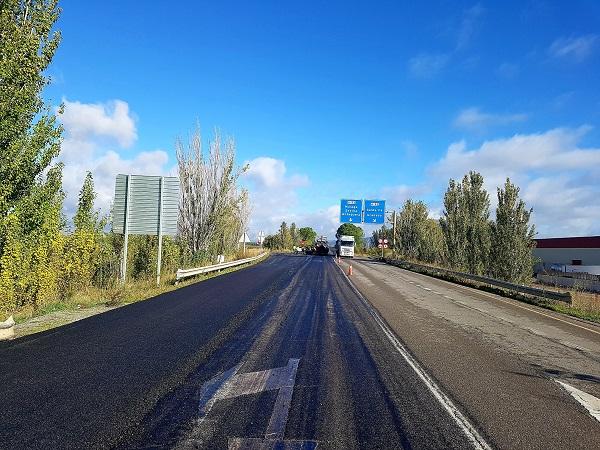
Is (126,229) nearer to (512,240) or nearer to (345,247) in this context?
(512,240)

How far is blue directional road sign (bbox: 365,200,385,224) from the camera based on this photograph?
192 feet

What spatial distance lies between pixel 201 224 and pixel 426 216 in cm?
3880

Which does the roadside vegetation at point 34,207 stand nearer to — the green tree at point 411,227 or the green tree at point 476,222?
the green tree at point 476,222

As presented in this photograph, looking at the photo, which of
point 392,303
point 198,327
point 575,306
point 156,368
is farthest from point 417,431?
point 575,306

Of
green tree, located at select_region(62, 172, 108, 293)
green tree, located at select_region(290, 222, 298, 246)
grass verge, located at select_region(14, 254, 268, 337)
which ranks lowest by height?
grass verge, located at select_region(14, 254, 268, 337)

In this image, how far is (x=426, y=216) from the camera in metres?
60.5

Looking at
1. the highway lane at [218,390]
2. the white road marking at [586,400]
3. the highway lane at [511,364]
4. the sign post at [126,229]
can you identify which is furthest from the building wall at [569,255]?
the white road marking at [586,400]

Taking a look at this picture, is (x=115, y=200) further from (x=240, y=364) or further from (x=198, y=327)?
(x=240, y=364)

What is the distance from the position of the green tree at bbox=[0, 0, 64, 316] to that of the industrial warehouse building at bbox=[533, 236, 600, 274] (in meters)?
56.6

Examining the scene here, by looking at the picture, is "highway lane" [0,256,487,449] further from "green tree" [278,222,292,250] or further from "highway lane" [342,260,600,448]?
"green tree" [278,222,292,250]

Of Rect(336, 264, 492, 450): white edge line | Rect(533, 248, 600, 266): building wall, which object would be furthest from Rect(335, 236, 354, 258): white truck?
Rect(336, 264, 492, 450): white edge line

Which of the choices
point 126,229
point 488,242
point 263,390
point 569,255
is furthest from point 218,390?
point 569,255

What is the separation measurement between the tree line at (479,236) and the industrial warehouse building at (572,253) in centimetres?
1782

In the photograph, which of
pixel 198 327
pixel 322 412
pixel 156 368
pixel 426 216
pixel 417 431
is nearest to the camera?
pixel 417 431
